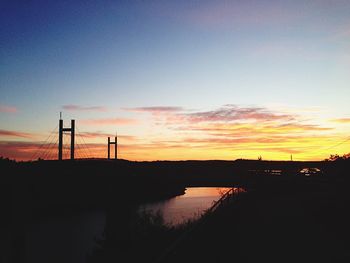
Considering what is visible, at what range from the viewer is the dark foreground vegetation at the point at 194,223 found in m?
11.8

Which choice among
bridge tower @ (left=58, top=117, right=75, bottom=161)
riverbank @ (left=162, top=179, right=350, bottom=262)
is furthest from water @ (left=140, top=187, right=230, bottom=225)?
bridge tower @ (left=58, top=117, right=75, bottom=161)

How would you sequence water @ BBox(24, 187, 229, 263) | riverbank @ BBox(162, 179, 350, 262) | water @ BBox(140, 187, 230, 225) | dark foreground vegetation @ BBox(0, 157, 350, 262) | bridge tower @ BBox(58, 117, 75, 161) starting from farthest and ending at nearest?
water @ BBox(140, 187, 230, 225), bridge tower @ BBox(58, 117, 75, 161), water @ BBox(24, 187, 229, 263), dark foreground vegetation @ BBox(0, 157, 350, 262), riverbank @ BBox(162, 179, 350, 262)

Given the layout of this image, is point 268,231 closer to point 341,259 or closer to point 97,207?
point 341,259

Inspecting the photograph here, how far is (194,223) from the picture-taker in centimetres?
1619

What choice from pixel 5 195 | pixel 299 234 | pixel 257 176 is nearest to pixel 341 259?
pixel 299 234

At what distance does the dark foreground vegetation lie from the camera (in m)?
11.8

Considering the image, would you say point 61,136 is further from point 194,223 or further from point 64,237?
point 194,223

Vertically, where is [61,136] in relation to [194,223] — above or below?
above

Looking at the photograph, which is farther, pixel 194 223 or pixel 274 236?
pixel 194 223

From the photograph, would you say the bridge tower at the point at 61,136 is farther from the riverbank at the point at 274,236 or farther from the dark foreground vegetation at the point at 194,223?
the riverbank at the point at 274,236

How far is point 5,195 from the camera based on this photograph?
18938mm

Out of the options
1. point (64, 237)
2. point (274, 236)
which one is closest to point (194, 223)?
point (274, 236)

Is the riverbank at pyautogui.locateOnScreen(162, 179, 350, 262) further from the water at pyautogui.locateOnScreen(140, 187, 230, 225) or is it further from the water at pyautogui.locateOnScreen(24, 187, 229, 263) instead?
the water at pyautogui.locateOnScreen(24, 187, 229, 263)

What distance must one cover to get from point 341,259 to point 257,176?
29961mm
